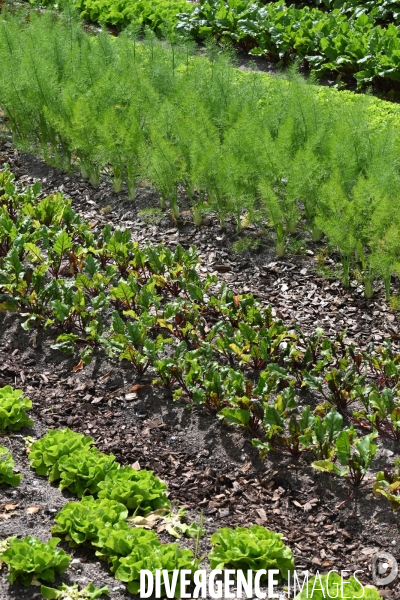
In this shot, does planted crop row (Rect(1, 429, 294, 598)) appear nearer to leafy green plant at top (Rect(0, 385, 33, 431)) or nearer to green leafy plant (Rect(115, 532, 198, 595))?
green leafy plant (Rect(115, 532, 198, 595))

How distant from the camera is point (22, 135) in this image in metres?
7.38

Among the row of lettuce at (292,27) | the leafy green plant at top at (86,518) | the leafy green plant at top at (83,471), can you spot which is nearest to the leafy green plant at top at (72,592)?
the leafy green plant at top at (86,518)

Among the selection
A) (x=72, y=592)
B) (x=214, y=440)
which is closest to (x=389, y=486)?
(x=214, y=440)

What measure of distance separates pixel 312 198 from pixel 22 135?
3.25 m

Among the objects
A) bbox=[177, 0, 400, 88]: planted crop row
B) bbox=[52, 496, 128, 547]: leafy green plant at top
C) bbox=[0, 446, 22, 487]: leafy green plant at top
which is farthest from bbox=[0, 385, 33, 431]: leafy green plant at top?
bbox=[177, 0, 400, 88]: planted crop row

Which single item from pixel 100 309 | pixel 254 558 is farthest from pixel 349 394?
pixel 100 309

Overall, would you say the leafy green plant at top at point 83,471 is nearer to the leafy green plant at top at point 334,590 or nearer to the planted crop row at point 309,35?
the leafy green plant at top at point 334,590

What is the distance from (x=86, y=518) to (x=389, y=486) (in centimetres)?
136

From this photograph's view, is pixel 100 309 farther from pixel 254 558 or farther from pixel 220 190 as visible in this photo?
pixel 254 558

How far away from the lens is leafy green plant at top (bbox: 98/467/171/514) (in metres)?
3.41

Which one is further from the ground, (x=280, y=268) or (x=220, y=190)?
(x=220, y=190)

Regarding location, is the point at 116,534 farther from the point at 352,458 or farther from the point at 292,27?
the point at 292,27

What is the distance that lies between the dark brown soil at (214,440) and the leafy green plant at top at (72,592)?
0.24 feet

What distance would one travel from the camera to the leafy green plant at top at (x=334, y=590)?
2.86 meters
